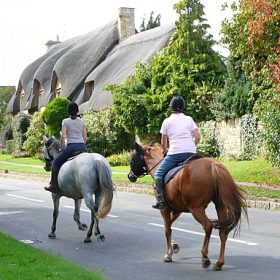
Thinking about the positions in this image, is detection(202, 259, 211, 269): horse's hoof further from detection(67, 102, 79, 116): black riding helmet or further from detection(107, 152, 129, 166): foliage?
detection(107, 152, 129, 166): foliage

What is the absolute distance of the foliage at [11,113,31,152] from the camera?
5925 centimetres

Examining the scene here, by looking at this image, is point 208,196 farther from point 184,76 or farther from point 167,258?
point 184,76

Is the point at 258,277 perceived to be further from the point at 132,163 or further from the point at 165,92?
the point at 165,92

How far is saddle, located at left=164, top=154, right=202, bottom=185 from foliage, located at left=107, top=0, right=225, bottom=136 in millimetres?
23611

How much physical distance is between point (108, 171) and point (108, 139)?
98.0ft

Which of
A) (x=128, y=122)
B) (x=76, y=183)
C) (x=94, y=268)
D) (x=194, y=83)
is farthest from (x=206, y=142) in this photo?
(x=94, y=268)

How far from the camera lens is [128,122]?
3678cm

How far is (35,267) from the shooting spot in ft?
25.8

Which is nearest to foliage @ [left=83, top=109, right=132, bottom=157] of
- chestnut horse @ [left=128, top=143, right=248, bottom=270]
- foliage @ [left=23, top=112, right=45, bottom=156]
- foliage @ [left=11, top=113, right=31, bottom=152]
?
foliage @ [left=23, top=112, right=45, bottom=156]

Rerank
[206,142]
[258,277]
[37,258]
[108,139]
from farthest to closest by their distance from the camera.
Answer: [108,139] → [206,142] → [37,258] → [258,277]

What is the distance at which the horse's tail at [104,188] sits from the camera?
10.8 meters

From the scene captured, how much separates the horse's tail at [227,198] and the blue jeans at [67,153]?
4086 mm

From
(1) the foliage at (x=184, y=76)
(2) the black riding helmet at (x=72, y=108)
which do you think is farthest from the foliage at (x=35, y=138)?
(2) the black riding helmet at (x=72, y=108)

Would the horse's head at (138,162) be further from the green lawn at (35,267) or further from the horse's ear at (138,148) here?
the green lawn at (35,267)
